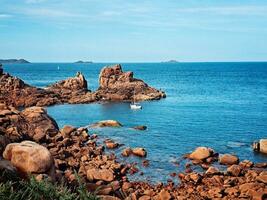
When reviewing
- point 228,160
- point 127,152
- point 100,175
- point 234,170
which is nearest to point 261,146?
point 228,160

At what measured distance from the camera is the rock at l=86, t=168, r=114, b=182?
33.0 meters

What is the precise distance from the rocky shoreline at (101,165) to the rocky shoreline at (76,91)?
2633cm

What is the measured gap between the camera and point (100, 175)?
33.3 meters

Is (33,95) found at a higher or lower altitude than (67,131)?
higher

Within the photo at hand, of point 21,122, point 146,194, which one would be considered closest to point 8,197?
point 146,194

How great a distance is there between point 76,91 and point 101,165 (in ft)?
189

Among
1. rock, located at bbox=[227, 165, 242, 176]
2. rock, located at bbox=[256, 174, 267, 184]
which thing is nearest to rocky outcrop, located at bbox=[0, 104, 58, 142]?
rock, located at bbox=[227, 165, 242, 176]

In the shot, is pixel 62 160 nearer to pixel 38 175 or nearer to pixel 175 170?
pixel 175 170

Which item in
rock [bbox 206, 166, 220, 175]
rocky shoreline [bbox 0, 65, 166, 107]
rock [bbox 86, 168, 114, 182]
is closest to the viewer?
rock [bbox 86, 168, 114, 182]

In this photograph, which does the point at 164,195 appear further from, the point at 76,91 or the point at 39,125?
the point at 76,91

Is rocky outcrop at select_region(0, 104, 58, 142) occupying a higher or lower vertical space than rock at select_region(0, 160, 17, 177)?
lower

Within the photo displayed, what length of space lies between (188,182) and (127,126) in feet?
92.3

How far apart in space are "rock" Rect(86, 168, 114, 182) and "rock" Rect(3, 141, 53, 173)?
846cm

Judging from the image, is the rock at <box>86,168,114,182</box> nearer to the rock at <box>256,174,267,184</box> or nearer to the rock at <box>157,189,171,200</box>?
the rock at <box>157,189,171,200</box>
